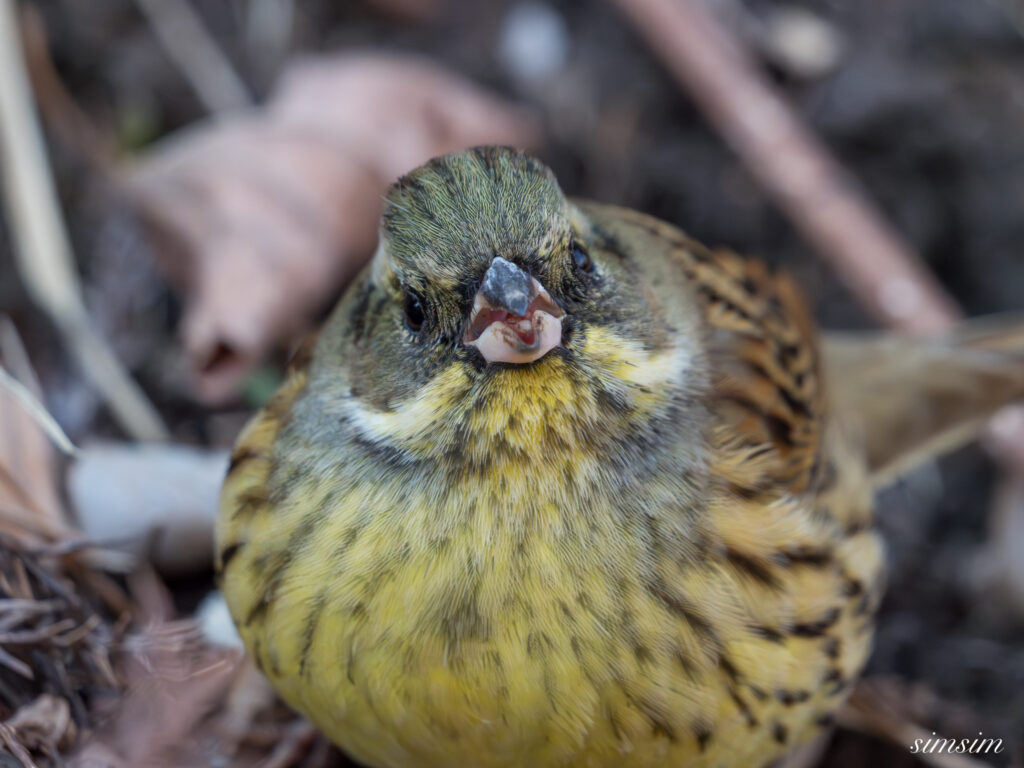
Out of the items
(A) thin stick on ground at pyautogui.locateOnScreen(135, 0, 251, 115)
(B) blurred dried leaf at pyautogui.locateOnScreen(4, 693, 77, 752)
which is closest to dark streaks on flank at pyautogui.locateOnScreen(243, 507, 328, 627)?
(B) blurred dried leaf at pyautogui.locateOnScreen(4, 693, 77, 752)

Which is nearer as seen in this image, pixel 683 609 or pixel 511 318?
pixel 511 318

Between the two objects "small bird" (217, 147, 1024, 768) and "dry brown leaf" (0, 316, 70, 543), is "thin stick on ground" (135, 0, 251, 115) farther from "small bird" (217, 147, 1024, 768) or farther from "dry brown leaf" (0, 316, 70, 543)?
"small bird" (217, 147, 1024, 768)

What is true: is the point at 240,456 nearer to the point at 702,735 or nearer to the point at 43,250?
the point at 702,735

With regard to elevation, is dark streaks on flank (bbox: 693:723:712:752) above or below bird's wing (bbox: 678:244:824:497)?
below

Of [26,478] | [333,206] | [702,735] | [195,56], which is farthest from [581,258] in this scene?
[195,56]

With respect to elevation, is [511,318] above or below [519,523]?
above

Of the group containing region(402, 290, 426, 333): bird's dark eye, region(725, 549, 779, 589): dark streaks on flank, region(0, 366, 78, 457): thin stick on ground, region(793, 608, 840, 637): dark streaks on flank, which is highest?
region(402, 290, 426, 333): bird's dark eye

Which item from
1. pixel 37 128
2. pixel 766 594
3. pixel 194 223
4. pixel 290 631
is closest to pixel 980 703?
pixel 766 594

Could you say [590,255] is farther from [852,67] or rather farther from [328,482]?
[852,67]
